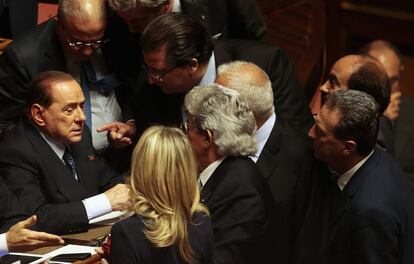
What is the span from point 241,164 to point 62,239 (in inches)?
31.3

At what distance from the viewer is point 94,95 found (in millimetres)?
4535

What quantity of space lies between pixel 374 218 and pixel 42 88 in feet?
4.72

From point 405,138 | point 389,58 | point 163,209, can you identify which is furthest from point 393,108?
point 163,209

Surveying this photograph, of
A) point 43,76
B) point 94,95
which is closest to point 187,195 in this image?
point 43,76

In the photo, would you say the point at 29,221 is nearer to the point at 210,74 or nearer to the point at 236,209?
the point at 236,209

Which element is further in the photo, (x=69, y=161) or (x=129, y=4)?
(x=129, y=4)

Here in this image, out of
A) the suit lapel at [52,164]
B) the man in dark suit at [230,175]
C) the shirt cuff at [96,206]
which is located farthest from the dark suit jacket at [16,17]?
the man in dark suit at [230,175]

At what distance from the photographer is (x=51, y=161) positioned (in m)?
4.05

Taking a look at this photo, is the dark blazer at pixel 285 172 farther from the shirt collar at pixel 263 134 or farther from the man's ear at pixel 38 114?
the man's ear at pixel 38 114

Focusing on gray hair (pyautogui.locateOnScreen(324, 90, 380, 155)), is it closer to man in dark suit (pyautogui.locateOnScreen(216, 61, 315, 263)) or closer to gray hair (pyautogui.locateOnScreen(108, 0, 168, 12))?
man in dark suit (pyautogui.locateOnScreen(216, 61, 315, 263))

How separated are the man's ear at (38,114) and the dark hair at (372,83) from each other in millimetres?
1308

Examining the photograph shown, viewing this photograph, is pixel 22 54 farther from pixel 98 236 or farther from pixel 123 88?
pixel 98 236

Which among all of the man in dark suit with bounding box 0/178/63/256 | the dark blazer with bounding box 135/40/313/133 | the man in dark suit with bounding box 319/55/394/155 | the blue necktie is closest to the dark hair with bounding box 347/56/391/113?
the man in dark suit with bounding box 319/55/394/155

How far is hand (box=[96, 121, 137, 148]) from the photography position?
14.2 feet
